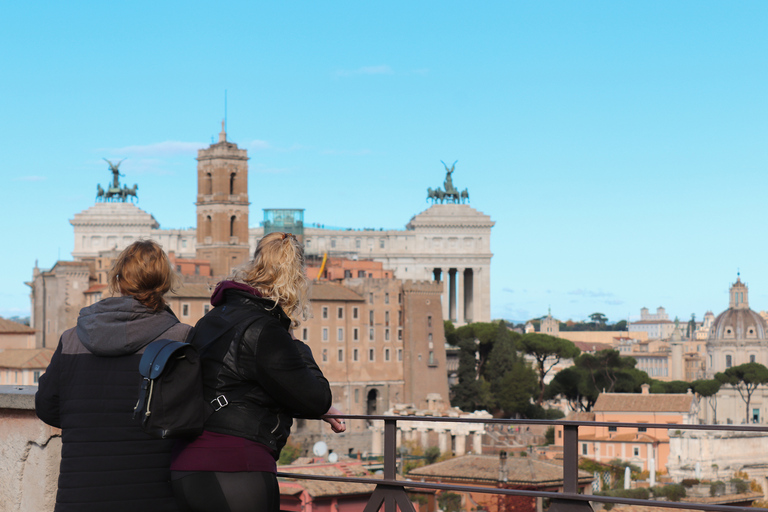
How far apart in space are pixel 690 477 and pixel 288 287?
48719mm

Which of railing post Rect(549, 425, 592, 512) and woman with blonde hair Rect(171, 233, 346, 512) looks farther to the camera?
railing post Rect(549, 425, 592, 512)

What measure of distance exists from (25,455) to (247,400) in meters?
2.24

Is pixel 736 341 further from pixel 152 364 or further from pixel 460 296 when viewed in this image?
pixel 152 364


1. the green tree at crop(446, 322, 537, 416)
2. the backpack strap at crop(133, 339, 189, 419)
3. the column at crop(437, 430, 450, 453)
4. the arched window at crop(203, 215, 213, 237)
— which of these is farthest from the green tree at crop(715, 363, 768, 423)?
the backpack strap at crop(133, 339, 189, 419)

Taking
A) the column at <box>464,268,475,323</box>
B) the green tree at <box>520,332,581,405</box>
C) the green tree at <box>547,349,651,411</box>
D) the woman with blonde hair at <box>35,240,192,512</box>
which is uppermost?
the column at <box>464,268,475,323</box>

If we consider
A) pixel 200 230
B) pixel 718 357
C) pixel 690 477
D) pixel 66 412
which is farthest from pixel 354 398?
pixel 718 357

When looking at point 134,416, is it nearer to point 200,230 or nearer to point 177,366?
point 177,366

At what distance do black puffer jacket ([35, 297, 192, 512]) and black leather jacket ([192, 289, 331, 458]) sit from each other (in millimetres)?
330

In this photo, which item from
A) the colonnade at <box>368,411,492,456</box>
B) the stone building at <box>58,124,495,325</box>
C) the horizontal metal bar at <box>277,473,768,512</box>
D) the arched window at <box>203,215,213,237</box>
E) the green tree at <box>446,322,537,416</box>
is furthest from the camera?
the stone building at <box>58,124,495,325</box>

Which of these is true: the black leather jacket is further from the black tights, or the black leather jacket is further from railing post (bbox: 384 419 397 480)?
railing post (bbox: 384 419 397 480)

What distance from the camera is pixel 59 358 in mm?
4016

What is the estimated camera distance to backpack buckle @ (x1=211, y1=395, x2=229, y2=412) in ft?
12.0

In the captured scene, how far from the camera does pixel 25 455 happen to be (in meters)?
5.34

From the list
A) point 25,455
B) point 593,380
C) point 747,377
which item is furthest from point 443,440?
point 25,455
